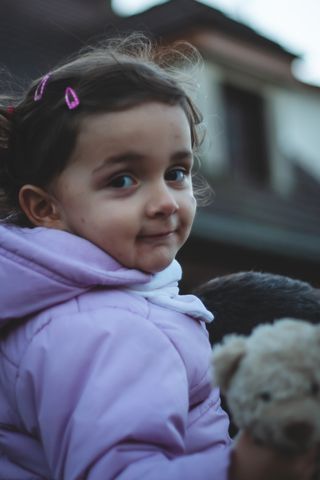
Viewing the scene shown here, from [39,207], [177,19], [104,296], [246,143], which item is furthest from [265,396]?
[246,143]

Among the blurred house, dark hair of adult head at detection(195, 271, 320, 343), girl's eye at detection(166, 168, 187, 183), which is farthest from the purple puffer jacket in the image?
the blurred house

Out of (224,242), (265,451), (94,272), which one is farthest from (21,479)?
(224,242)

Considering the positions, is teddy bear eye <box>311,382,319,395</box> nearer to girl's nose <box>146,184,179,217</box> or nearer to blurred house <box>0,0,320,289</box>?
girl's nose <box>146,184,179,217</box>

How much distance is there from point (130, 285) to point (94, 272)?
4.1 inches

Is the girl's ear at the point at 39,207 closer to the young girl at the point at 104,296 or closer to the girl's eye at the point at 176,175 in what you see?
the young girl at the point at 104,296

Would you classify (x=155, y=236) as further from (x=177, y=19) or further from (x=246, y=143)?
(x=246, y=143)

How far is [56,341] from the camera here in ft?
4.81

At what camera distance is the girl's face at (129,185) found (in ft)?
5.45

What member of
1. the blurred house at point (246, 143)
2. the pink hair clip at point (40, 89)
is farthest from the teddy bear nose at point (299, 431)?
the blurred house at point (246, 143)

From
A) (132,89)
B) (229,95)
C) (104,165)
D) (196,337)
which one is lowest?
(229,95)

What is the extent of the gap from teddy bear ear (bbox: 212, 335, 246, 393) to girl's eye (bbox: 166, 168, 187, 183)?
64cm

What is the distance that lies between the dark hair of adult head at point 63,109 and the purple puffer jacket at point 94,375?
8.4 inches

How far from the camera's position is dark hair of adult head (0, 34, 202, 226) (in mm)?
1738

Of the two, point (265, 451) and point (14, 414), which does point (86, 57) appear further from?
point (265, 451)
